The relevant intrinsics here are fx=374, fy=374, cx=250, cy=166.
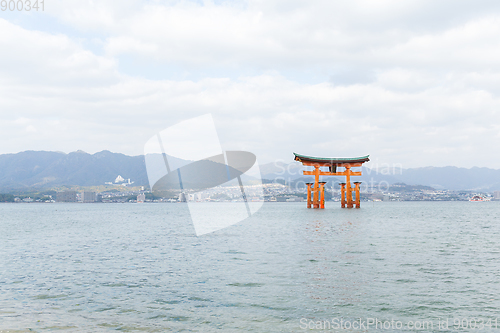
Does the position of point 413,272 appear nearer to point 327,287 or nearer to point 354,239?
point 327,287

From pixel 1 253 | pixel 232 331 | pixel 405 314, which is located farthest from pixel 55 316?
pixel 1 253

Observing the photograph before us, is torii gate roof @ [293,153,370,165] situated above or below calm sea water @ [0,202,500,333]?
above

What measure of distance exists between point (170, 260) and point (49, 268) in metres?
6.31

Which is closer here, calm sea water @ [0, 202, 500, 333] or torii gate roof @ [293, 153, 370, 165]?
calm sea water @ [0, 202, 500, 333]

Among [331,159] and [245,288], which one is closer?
[245,288]

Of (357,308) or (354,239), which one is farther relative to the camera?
(354,239)

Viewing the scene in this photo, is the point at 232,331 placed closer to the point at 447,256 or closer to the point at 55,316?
the point at 55,316

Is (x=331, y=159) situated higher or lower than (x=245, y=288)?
higher

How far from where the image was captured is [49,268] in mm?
19797

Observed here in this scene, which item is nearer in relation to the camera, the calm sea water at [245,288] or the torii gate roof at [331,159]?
the calm sea water at [245,288]

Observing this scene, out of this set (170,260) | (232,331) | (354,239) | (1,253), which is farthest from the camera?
(354,239)

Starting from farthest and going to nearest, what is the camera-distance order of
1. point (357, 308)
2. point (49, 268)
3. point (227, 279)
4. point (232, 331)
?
1. point (49, 268)
2. point (227, 279)
3. point (357, 308)
4. point (232, 331)

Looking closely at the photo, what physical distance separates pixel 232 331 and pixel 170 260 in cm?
1262

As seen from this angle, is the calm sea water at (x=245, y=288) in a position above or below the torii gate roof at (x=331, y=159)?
below
